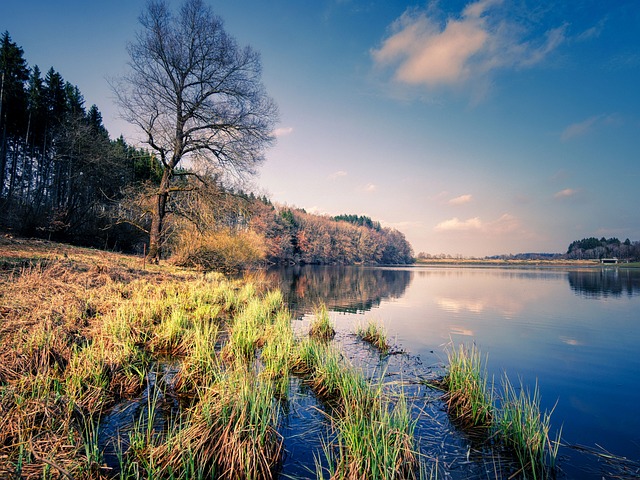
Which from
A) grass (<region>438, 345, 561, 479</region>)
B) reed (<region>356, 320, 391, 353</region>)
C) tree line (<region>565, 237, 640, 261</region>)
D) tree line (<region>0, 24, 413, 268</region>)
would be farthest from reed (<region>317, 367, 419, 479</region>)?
tree line (<region>565, 237, 640, 261</region>)

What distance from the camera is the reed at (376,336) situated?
26.6ft

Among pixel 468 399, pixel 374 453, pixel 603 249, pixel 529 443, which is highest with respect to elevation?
pixel 603 249

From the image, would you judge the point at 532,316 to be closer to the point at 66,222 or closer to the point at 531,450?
the point at 531,450

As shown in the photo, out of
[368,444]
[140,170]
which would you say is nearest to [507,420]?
[368,444]

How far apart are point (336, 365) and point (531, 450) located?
2.76 meters

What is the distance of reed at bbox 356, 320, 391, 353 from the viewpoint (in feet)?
26.6

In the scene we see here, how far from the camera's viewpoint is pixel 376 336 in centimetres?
867

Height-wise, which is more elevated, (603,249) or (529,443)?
(603,249)

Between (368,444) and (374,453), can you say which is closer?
(374,453)

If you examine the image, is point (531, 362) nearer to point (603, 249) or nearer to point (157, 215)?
point (157, 215)

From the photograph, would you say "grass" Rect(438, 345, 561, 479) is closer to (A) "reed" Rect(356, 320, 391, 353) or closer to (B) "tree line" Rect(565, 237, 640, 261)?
(A) "reed" Rect(356, 320, 391, 353)

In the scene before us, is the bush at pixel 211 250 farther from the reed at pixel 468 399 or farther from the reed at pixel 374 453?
the reed at pixel 374 453

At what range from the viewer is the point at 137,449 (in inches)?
118

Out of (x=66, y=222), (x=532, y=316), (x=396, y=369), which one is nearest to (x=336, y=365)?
(x=396, y=369)
